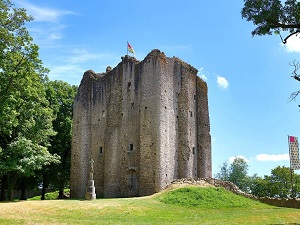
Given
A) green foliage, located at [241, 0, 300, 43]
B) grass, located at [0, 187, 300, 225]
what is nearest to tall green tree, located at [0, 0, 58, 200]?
grass, located at [0, 187, 300, 225]

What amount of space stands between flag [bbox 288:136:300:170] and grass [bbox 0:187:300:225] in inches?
300

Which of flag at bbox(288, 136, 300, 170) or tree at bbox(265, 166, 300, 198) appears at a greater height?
flag at bbox(288, 136, 300, 170)

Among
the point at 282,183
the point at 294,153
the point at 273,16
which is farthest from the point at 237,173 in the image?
the point at 273,16

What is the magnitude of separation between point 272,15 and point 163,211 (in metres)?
14.1

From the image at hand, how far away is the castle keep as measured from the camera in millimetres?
36469

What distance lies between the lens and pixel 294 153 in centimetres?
3703

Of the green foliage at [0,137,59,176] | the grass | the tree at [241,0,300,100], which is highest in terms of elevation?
the tree at [241,0,300,100]

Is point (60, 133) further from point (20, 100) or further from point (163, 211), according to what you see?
point (163, 211)

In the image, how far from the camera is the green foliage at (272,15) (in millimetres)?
17503

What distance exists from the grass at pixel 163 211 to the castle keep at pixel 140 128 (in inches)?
217

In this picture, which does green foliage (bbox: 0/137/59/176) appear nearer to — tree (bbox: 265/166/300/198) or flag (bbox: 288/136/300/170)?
flag (bbox: 288/136/300/170)

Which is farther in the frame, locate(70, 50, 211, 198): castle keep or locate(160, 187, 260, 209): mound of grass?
locate(70, 50, 211, 198): castle keep

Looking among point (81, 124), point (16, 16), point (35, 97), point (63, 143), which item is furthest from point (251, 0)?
point (63, 143)

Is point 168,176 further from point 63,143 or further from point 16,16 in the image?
point 16,16
